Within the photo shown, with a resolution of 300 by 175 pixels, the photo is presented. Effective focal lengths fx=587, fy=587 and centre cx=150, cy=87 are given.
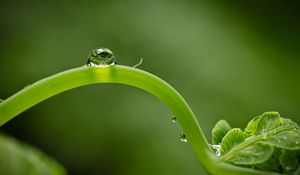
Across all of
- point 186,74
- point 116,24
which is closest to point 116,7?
point 116,24

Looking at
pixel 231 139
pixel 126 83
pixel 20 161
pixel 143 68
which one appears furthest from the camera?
pixel 143 68

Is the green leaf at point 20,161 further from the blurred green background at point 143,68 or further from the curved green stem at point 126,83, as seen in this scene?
the blurred green background at point 143,68

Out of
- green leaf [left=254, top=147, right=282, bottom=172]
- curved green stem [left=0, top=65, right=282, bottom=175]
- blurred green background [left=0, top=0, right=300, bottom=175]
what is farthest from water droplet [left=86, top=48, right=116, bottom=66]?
blurred green background [left=0, top=0, right=300, bottom=175]

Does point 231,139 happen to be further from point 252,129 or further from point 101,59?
point 101,59

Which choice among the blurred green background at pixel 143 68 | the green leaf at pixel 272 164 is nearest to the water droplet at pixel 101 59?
the green leaf at pixel 272 164

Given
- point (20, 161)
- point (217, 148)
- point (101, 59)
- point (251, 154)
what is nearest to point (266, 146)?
point (251, 154)
